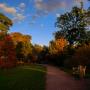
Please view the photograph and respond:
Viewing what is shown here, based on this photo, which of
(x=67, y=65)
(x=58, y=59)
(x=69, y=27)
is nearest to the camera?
(x=67, y=65)

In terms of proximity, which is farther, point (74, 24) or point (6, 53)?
point (74, 24)

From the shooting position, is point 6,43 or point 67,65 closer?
point 6,43

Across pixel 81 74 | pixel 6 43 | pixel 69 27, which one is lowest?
pixel 81 74

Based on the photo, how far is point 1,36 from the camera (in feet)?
154

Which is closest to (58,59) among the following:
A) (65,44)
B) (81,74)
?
(65,44)

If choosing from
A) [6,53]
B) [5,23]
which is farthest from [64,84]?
[5,23]

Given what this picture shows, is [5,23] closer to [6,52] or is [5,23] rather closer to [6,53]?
[6,52]

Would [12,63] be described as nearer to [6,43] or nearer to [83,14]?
[6,43]

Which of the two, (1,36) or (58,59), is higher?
(1,36)

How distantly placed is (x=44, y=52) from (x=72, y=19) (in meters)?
16.3

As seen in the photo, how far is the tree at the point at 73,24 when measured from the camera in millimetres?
70688

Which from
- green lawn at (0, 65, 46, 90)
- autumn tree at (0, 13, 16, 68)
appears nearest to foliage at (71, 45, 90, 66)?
autumn tree at (0, 13, 16, 68)

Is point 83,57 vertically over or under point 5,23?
under

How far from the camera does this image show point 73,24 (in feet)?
237
